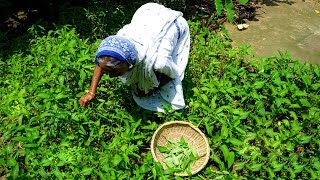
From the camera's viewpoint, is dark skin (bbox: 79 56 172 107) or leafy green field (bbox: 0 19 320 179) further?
leafy green field (bbox: 0 19 320 179)

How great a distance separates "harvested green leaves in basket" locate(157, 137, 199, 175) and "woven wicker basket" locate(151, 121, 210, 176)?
0.21 feet

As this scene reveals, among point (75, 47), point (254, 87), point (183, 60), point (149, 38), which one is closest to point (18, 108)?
point (75, 47)

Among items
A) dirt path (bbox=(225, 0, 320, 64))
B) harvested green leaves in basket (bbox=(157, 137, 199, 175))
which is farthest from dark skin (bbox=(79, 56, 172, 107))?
dirt path (bbox=(225, 0, 320, 64))

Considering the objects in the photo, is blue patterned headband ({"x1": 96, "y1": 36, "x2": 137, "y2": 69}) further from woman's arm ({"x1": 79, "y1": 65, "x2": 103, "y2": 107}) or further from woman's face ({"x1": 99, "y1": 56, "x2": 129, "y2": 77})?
woman's arm ({"x1": 79, "y1": 65, "x2": 103, "y2": 107})

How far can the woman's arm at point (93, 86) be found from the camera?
3.21 metres

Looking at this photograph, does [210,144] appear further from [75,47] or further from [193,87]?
[75,47]

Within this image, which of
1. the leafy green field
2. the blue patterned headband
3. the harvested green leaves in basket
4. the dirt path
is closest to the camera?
the blue patterned headband

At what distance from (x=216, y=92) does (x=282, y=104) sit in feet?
2.50

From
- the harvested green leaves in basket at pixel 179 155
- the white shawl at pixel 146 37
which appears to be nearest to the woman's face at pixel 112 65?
the white shawl at pixel 146 37

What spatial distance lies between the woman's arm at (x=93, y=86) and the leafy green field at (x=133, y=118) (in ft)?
0.36

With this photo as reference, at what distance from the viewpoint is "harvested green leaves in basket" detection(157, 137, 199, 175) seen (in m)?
3.20

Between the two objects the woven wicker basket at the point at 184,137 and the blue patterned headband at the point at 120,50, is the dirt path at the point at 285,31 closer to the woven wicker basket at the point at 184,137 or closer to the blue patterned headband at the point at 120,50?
the woven wicker basket at the point at 184,137

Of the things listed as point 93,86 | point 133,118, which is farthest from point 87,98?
point 133,118

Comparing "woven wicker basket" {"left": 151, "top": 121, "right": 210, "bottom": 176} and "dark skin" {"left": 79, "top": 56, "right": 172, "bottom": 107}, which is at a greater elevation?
"dark skin" {"left": 79, "top": 56, "right": 172, "bottom": 107}
